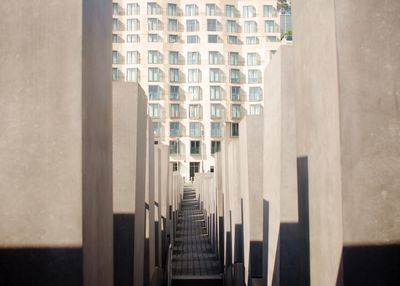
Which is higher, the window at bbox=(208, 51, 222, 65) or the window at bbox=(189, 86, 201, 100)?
the window at bbox=(208, 51, 222, 65)

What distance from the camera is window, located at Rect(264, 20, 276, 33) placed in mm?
56375

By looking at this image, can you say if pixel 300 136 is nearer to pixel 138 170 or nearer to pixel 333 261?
pixel 333 261

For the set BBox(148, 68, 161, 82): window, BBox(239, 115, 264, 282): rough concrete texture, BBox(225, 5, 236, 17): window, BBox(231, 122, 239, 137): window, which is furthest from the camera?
BBox(225, 5, 236, 17): window

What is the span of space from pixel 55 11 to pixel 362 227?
8.42 ft

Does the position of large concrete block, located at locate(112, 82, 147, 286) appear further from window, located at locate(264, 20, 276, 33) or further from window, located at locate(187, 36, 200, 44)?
window, located at locate(264, 20, 276, 33)

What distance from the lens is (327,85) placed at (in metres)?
3.32

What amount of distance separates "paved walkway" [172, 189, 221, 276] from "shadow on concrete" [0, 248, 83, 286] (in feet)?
40.4

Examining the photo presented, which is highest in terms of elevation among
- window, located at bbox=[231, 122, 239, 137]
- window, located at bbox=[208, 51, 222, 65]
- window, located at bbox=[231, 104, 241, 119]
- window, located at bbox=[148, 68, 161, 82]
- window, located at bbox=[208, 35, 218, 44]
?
window, located at bbox=[208, 35, 218, 44]

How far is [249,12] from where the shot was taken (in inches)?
2232

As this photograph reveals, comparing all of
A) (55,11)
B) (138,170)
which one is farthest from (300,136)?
(138,170)

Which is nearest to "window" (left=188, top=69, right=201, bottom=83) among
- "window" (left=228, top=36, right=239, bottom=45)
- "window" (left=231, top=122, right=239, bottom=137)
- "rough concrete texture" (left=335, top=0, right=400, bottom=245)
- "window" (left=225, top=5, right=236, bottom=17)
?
"window" (left=228, top=36, right=239, bottom=45)

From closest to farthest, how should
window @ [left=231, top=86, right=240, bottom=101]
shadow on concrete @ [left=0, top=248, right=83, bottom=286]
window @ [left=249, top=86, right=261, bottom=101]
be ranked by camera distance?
1. shadow on concrete @ [left=0, top=248, right=83, bottom=286]
2. window @ [left=231, top=86, right=240, bottom=101]
3. window @ [left=249, top=86, right=261, bottom=101]

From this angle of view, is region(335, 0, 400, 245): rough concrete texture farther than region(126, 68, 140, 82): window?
No

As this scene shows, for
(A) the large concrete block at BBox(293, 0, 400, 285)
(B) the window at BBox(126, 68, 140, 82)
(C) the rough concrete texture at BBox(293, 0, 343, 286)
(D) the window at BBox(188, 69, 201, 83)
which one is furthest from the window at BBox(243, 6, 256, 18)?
(A) the large concrete block at BBox(293, 0, 400, 285)
